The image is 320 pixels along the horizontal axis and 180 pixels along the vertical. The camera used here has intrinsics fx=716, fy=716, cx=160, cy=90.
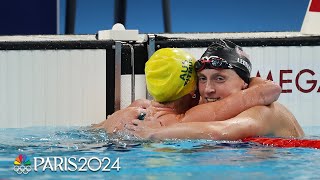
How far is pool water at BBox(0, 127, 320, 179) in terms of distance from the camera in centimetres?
295

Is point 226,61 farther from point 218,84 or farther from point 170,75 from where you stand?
point 170,75

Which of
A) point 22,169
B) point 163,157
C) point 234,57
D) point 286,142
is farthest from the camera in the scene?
point 234,57

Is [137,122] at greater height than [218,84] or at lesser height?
lesser

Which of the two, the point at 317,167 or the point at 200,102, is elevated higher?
the point at 200,102

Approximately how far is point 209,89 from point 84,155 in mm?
1016

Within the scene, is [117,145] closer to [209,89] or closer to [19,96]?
[209,89]

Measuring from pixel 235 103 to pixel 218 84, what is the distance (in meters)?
0.20

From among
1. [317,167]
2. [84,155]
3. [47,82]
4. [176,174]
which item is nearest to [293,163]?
[317,167]

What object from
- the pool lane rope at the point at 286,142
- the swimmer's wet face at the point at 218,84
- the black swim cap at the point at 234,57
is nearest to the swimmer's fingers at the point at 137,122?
the swimmer's wet face at the point at 218,84

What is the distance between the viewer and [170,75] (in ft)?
14.2

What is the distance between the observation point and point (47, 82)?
531 cm

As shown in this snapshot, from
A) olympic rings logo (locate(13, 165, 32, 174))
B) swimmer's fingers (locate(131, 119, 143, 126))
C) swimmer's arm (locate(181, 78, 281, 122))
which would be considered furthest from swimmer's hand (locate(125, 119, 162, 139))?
olympic rings logo (locate(13, 165, 32, 174))

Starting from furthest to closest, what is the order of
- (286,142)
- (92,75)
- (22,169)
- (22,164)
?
1. (92,75)
2. (286,142)
3. (22,164)
4. (22,169)

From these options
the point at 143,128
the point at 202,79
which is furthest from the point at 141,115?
the point at 202,79
